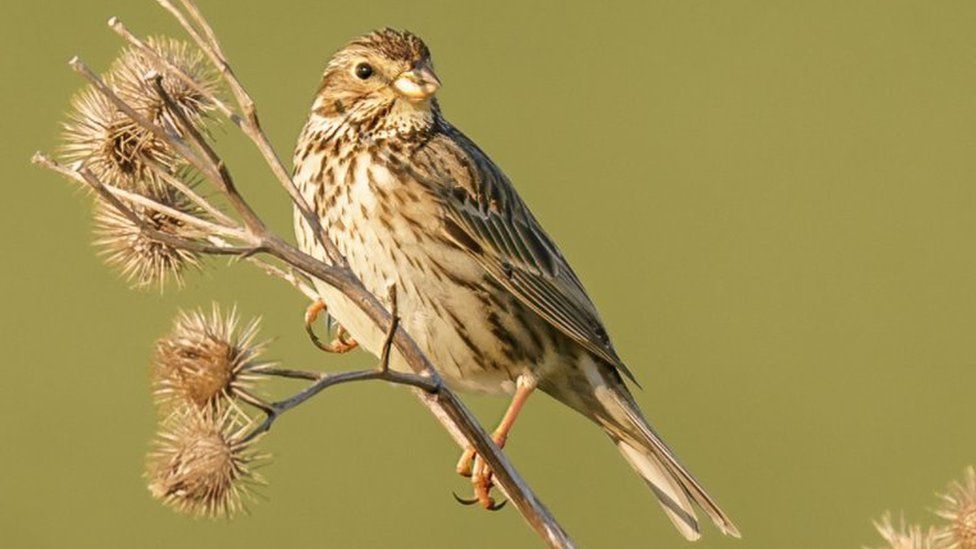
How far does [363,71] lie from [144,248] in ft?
4.26

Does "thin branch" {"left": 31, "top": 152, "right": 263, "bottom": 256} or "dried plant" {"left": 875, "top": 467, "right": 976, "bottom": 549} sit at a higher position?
"thin branch" {"left": 31, "top": 152, "right": 263, "bottom": 256}

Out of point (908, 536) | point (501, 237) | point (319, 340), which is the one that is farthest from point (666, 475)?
point (908, 536)

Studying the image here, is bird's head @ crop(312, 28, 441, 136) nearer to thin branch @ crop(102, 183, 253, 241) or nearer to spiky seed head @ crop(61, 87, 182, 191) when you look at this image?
spiky seed head @ crop(61, 87, 182, 191)

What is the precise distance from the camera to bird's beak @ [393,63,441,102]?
557 centimetres

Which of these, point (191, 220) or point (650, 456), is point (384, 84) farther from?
point (191, 220)

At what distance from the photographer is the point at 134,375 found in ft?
29.7

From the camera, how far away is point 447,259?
5617 mm

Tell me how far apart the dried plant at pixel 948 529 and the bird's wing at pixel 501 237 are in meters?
2.12

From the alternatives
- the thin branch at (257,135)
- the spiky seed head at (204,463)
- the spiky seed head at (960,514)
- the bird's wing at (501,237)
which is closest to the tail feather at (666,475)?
the bird's wing at (501,237)

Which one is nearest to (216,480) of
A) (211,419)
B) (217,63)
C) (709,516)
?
(211,419)

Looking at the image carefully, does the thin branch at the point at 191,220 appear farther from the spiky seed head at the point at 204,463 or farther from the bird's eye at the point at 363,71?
the bird's eye at the point at 363,71

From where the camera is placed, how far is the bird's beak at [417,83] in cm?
557

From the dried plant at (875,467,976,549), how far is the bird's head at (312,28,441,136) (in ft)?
7.81

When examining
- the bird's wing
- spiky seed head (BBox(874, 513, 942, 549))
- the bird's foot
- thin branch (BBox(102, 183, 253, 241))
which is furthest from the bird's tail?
thin branch (BBox(102, 183, 253, 241))
